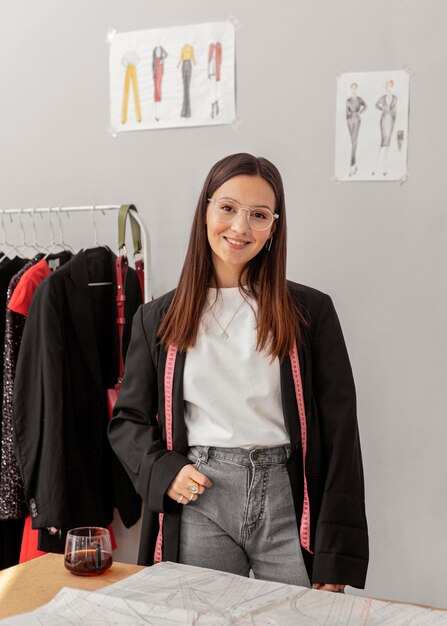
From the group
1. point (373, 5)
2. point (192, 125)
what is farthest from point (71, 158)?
point (373, 5)

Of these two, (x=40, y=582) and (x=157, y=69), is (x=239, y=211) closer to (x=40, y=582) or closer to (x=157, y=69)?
(x=40, y=582)

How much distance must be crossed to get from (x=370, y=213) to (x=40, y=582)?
174cm

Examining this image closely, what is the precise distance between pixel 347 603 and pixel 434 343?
1498 millimetres

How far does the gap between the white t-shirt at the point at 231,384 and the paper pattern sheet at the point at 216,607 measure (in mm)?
397

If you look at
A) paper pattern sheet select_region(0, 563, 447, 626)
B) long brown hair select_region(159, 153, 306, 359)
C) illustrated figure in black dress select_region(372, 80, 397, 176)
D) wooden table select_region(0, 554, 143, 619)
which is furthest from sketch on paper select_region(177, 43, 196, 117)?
paper pattern sheet select_region(0, 563, 447, 626)

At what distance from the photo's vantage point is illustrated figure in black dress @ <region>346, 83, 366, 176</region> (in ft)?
8.82

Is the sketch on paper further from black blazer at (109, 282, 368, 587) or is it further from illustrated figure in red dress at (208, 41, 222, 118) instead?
black blazer at (109, 282, 368, 587)

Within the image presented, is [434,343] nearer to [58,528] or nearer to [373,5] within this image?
[373,5]

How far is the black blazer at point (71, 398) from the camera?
245cm

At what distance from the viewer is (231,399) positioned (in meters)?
1.74

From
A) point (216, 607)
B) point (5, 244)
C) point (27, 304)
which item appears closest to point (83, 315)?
point (27, 304)

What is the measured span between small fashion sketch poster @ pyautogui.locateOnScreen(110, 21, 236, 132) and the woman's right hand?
5.07 feet

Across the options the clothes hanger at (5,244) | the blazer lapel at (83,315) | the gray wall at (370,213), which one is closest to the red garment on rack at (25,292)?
the blazer lapel at (83,315)

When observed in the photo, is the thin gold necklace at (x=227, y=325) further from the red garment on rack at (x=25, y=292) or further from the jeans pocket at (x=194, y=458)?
the red garment on rack at (x=25, y=292)
